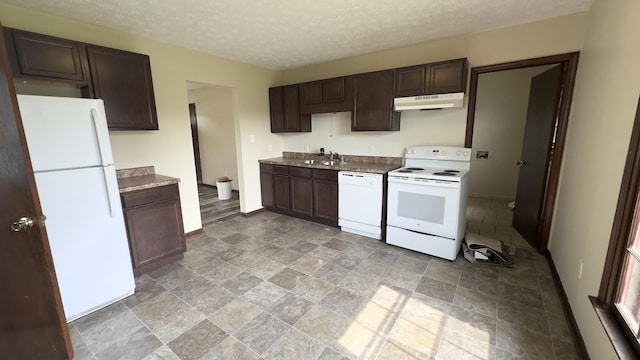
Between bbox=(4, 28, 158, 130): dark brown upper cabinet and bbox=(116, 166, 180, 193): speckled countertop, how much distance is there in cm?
54

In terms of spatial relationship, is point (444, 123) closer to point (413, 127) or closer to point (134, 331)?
point (413, 127)

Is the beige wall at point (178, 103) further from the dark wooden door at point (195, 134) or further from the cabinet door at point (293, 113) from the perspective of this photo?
the dark wooden door at point (195, 134)

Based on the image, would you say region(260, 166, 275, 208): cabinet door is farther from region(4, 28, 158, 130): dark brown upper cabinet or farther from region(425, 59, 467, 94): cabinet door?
region(425, 59, 467, 94): cabinet door

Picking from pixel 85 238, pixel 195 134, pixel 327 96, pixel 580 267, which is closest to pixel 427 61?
pixel 327 96

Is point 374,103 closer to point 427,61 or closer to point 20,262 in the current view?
point 427,61

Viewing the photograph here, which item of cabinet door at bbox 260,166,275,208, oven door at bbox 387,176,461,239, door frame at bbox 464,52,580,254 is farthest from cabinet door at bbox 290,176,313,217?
door frame at bbox 464,52,580,254

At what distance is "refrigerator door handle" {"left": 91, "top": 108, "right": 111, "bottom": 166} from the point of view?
6.24ft

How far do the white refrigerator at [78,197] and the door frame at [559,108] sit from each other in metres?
3.76

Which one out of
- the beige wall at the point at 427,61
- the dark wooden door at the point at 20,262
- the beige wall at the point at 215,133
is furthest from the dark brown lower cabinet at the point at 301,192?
the dark wooden door at the point at 20,262

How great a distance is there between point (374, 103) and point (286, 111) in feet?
5.23

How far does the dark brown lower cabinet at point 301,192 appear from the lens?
3670 millimetres

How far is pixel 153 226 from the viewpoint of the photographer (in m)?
2.57

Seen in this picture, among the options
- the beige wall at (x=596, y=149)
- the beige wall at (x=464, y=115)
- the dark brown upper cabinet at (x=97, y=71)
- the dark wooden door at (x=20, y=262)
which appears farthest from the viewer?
the dark brown upper cabinet at (x=97, y=71)

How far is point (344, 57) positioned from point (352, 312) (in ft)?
11.2
